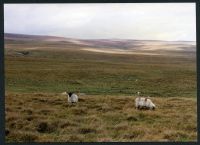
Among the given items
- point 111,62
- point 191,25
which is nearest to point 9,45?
point 111,62

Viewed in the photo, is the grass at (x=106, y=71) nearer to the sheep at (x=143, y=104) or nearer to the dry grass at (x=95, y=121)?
the dry grass at (x=95, y=121)

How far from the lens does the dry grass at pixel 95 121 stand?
8.70 meters

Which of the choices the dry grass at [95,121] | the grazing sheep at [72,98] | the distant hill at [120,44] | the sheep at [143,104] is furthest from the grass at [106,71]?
the sheep at [143,104]

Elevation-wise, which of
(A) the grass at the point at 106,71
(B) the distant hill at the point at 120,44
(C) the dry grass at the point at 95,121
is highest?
(B) the distant hill at the point at 120,44

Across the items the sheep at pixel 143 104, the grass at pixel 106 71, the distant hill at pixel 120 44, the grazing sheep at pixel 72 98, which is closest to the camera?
the sheep at pixel 143 104

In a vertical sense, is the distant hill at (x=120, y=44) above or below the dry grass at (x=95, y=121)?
above

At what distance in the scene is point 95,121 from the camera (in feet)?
33.6

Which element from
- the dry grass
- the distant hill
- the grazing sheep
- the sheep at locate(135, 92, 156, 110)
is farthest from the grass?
the sheep at locate(135, 92, 156, 110)

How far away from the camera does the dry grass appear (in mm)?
8695

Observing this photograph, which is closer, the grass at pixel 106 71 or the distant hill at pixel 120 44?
the grass at pixel 106 71

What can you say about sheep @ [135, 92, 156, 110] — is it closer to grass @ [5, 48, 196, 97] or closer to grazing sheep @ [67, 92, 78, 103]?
grazing sheep @ [67, 92, 78, 103]

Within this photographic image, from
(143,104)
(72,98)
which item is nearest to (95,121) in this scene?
(143,104)

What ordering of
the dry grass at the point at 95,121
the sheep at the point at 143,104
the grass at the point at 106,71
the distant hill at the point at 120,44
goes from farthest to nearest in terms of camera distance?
the distant hill at the point at 120,44, the grass at the point at 106,71, the sheep at the point at 143,104, the dry grass at the point at 95,121

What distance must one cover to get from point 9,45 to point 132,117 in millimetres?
28842
